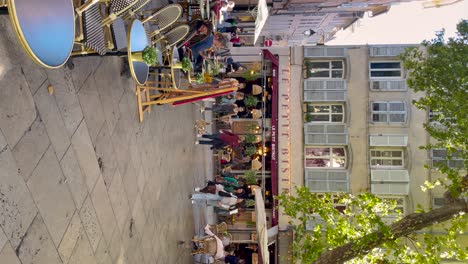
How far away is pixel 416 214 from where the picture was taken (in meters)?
8.57

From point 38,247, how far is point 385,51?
19963 millimetres

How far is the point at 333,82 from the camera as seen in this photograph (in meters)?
21.2

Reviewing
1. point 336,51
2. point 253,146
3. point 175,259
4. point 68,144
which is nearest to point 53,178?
point 68,144

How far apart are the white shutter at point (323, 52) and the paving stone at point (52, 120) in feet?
57.6

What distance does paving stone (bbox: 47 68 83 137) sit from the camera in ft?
18.9

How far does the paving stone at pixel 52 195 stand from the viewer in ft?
16.5

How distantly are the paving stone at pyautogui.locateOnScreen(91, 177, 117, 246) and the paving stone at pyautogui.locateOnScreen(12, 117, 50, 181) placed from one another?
1.48 meters

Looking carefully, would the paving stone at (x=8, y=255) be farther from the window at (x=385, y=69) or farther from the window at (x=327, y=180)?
the window at (x=385, y=69)

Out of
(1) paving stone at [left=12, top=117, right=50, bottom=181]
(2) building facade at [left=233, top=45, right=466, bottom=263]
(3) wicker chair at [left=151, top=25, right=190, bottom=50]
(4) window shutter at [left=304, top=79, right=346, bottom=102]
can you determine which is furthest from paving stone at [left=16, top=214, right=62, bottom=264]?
(4) window shutter at [left=304, top=79, right=346, bottom=102]

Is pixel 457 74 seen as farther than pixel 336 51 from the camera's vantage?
No

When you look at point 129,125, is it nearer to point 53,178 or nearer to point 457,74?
point 53,178

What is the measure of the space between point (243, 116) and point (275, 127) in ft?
6.86

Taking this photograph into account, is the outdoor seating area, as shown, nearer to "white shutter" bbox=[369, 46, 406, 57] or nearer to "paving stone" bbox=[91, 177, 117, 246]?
"paving stone" bbox=[91, 177, 117, 246]

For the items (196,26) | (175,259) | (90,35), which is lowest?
(175,259)
